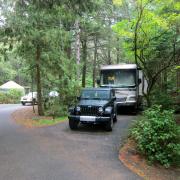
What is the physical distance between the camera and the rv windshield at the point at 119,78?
16438 millimetres

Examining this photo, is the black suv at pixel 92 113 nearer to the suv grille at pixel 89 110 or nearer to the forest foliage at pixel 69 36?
the suv grille at pixel 89 110

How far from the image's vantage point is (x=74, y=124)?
464 inches

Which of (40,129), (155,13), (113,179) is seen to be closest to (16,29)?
(40,129)

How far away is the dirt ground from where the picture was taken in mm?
6629

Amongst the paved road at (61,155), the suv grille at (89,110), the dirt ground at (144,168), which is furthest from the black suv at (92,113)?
the dirt ground at (144,168)

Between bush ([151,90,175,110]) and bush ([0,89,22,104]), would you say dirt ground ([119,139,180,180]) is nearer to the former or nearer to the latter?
bush ([151,90,175,110])

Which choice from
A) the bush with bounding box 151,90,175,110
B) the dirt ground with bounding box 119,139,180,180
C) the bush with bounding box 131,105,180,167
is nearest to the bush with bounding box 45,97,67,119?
the bush with bounding box 151,90,175,110

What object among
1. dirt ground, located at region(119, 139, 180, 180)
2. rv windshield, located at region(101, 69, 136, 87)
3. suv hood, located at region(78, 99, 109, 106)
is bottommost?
dirt ground, located at region(119, 139, 180, 180)

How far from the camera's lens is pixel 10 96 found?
125 ft

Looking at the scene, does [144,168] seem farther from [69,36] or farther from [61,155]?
[69,36]

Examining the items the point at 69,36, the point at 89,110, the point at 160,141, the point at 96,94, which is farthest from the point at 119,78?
the point at 160,141

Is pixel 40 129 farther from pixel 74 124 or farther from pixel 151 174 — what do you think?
pixel 151 174

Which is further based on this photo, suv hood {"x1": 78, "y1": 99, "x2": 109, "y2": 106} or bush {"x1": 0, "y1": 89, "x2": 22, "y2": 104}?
bush {"x1": 0, "y1": 89, "x2": 22, "y2": 104}

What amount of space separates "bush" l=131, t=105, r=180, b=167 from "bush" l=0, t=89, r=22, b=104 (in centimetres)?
3167
